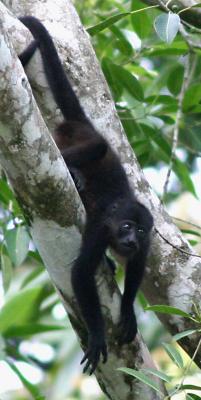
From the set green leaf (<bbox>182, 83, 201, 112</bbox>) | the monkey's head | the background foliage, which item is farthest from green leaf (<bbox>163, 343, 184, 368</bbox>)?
green leaf (<bbox>182, 83, 201, 112</bbox>)

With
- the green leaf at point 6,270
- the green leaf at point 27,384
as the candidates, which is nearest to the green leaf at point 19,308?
the green leaf at point 27,384

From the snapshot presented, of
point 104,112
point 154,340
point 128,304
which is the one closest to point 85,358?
point 128,304

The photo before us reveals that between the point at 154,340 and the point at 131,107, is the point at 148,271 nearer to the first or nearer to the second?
the point at 131,107

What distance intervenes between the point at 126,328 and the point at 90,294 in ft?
0.65

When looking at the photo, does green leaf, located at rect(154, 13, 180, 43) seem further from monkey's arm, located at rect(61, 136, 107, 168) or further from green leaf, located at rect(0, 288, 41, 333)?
green leaf, located at rect(0, 288, 41, 333)

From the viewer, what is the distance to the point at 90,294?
3244mm

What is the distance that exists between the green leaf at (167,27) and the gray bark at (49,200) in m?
0.57

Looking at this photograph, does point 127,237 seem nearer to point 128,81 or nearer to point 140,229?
point 140,229

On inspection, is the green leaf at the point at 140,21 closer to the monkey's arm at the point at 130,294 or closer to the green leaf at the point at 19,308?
the monkey's arm at the point at 130,294

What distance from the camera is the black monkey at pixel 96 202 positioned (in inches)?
130

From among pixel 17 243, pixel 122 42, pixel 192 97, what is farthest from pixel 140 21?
pixel 17 243

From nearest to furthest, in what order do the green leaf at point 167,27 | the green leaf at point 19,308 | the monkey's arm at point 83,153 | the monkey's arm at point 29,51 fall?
the green leaf at point 167,27
the monkey's arm at point 29,51
the monkey's arm at point 83,153
the green leaf at point 19,308

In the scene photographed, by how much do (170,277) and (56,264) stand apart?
0.62 metres

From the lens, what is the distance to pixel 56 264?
321cm
